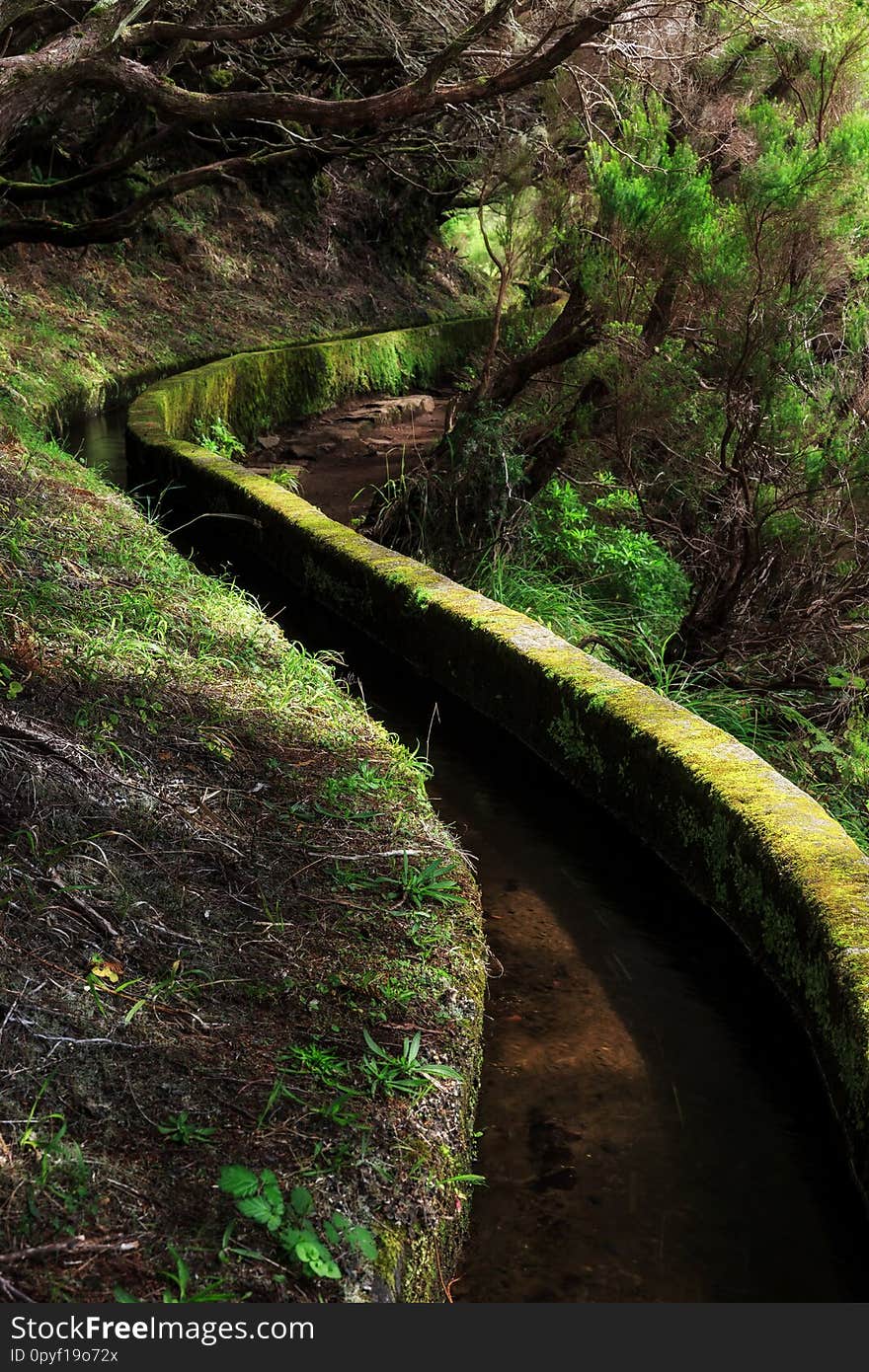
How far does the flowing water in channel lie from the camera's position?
308cm

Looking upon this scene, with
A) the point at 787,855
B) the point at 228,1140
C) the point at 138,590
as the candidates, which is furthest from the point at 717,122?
the point at 228,1140

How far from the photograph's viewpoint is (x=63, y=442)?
11.1 m

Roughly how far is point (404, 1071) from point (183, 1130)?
24.2 inches

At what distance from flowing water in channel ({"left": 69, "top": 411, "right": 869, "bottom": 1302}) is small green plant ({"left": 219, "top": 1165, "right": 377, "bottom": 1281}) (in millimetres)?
477

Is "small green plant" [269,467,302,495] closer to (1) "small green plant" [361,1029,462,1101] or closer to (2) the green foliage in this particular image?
(2) the green foliage

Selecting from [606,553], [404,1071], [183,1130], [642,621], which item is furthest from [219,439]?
[183,1130]

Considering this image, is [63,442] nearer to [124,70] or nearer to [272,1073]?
[124,70]

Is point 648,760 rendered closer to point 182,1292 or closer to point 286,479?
point 182,1292

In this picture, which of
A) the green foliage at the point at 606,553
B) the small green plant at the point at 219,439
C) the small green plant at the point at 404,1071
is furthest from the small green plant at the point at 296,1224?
the small green plant at the point at 219,439

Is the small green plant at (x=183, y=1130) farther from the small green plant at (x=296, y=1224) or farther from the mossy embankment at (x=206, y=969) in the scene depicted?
the small green plant at (x=296, y=1224)

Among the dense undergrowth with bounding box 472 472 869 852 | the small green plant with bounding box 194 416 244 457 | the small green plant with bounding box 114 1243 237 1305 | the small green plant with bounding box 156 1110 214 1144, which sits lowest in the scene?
the small green plant with bounding box 194 416 244 457

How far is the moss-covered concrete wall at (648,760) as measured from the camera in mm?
3811

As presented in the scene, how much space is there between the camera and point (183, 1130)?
275 cm

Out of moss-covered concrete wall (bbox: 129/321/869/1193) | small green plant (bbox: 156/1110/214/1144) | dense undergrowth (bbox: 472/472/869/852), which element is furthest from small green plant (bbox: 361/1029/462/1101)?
dense undergrowth (bbox: 472/472/869/852)
